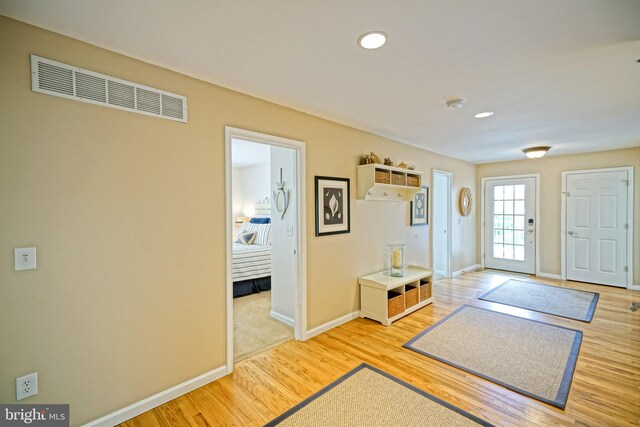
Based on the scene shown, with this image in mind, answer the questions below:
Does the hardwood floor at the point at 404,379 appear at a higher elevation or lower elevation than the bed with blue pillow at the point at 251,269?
lower

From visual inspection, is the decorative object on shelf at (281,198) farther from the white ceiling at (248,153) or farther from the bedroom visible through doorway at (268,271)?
the white ceiling at (248,153)

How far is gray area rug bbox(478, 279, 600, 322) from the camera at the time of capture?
3749 millimetres

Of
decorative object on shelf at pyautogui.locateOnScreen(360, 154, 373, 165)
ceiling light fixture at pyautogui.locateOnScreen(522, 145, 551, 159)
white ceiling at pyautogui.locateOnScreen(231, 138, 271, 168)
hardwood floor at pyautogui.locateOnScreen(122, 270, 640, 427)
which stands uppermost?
white ceiling at pyautogui.locateOnScreen(231, 138, 271, 168)

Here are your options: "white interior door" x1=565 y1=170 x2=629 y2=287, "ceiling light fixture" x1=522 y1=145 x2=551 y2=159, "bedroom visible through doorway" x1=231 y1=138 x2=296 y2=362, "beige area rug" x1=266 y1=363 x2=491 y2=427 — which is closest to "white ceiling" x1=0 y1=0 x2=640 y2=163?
"bedroom visible through doorway" x1=231 y1=138 x2=296 y2=362

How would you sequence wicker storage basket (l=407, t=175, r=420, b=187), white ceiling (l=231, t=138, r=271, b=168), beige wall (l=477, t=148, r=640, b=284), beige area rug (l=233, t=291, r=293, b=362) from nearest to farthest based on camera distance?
1. beige area rug (l=233, t=291, r=293, b=362)
2. wicker storage basket (l=407, t=175, r=420, b=187)
3. white ceiling (l=231, t=138, r=271, b=168)
4. beige wall (l=477, t=148, r=640, b=284)

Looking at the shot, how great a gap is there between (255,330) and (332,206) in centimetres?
168

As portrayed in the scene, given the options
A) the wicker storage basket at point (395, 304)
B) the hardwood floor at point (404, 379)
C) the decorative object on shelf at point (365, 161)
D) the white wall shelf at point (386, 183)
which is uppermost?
the decorative object on shelf at point (365, 161)

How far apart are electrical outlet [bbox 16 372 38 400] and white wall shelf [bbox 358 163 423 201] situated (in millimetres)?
3125

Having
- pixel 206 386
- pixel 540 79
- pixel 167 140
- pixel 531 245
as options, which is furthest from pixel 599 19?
pixel 531 245

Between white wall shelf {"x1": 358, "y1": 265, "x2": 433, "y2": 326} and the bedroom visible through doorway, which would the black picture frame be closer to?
white wall shelf {"x1": 358, "y1": 265, "x2": 433, "y2": 326}

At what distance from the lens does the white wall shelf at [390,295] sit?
337 centimetres

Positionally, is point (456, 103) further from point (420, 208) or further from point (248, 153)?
point (248, 153)

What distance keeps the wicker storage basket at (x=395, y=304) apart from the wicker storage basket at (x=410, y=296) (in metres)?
0.11

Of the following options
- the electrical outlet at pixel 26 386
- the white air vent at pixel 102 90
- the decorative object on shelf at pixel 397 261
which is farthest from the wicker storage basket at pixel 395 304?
the electrical outlet at pixel 26 386
